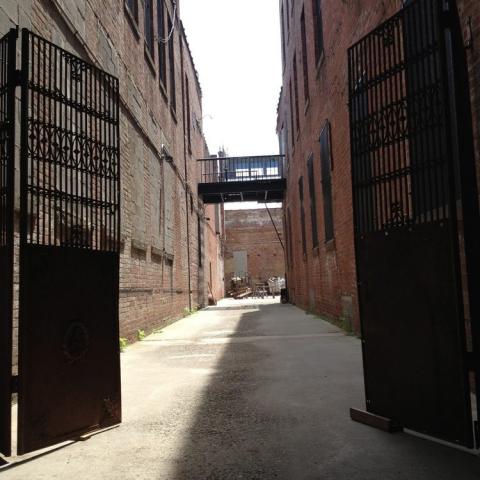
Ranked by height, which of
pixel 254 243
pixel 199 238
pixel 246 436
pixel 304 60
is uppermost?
pixel 304 60

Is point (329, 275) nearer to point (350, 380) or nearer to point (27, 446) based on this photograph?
point (350, 380)

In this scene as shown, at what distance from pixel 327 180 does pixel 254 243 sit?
31435mm

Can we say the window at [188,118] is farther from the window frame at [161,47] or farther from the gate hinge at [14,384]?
the gate hinge at [14,384]

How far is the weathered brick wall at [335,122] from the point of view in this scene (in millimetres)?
6220

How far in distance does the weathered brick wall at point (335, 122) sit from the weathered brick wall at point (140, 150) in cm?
373

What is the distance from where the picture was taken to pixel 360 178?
12.6ft

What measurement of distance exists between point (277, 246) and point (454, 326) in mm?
38859

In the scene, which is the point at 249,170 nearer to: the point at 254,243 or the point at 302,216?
the point at 302,216

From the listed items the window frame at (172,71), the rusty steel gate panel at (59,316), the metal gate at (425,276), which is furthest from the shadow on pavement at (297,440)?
the window frame at (172,71)

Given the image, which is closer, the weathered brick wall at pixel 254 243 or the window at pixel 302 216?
the window at pixel 302 216

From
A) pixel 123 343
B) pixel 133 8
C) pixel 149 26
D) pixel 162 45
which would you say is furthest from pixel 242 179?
pixel 123 343

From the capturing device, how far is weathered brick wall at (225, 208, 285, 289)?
1633 inches

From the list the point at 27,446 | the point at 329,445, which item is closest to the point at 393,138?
the point at 329,445

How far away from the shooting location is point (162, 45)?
13.6m
